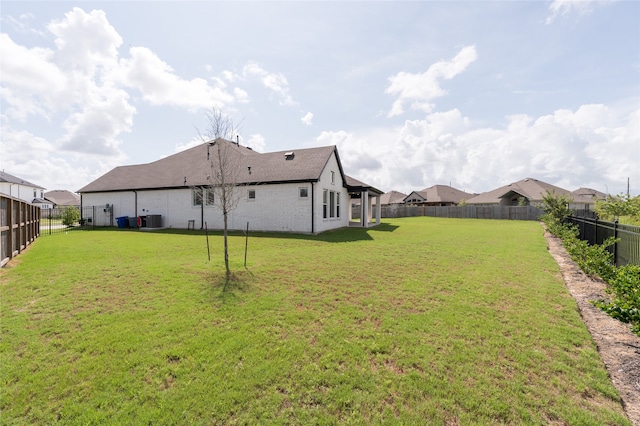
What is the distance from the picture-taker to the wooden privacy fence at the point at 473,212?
112ft

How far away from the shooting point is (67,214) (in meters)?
22.8

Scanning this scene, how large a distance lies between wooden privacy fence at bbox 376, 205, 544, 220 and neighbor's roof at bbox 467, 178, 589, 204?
954 cm

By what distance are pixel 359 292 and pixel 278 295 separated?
1.75m

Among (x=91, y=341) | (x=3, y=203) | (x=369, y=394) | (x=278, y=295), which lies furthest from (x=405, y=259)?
(x=3, y=203)

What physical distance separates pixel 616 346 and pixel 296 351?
4.52m

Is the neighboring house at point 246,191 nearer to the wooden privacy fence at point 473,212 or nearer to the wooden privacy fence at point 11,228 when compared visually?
the wooden privacy fence at point 11,228

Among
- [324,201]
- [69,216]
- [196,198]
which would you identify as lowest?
[69,216]

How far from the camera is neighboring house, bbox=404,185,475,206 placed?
55.4 m

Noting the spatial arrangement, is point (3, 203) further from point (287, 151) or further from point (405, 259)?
point (287, 151)

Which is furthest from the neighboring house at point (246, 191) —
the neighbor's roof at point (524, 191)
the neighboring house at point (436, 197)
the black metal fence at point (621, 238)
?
the neighboring house at point (436, 197)

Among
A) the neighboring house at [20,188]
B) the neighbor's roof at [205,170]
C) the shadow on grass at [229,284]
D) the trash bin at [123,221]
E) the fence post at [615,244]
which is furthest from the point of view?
the neighboring house at [20,188]

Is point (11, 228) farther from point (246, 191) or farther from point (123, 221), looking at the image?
point (123, 221)

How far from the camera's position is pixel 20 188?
52.6 meters

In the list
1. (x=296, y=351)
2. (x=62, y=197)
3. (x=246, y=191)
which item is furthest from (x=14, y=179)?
(x=296, y=351)
